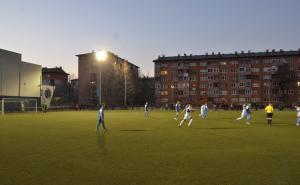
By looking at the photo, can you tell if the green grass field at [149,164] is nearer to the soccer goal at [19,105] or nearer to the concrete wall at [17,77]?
the soccer goal at [19,105]

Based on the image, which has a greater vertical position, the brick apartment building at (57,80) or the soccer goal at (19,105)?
the brick apartment building at (57,80)

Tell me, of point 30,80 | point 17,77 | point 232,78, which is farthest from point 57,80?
point 232,78

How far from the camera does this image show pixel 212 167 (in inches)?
390

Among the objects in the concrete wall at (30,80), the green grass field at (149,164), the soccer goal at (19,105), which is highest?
the concrete wall at (30,80)

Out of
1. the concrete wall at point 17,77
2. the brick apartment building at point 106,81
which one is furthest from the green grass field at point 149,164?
the brick apartment building at point 106,81

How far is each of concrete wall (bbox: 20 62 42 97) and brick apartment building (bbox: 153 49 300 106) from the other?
168 ft

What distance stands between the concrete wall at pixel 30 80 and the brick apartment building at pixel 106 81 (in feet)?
76.1

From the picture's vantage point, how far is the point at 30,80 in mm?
73750

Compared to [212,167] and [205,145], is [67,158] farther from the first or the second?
[205,145]

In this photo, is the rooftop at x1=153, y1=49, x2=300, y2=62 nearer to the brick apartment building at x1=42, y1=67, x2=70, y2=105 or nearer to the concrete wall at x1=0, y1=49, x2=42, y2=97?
the brick apartment building at x1=42, y1=67, x2=70, y2=105

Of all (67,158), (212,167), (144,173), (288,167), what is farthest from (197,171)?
(67,158)

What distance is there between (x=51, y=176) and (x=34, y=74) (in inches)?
2849

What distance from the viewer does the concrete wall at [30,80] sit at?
2798 inches

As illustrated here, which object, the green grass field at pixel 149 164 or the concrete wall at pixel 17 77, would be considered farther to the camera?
the concrete wall at pixel 17 77
